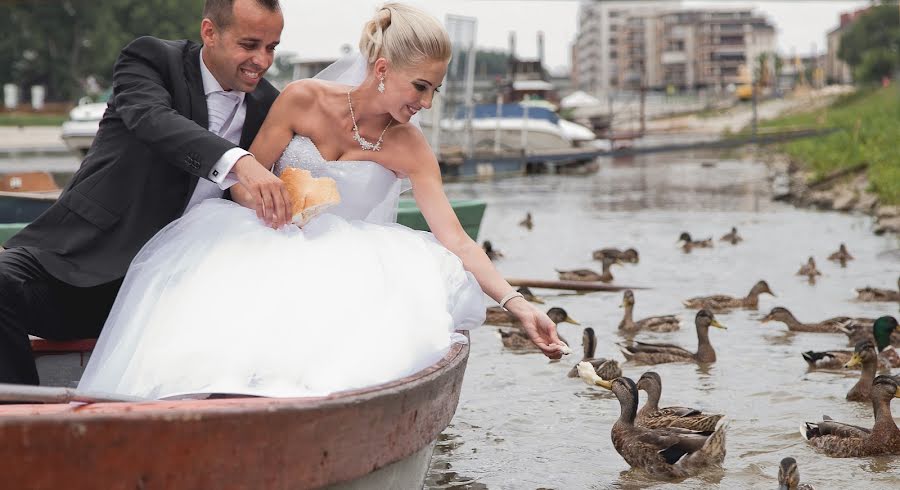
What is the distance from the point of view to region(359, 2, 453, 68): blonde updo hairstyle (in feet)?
14.4

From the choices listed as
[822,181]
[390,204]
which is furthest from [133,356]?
[822,181]

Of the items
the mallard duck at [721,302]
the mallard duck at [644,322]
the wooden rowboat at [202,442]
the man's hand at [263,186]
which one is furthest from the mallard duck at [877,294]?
the wooden rowboat at [202,442]

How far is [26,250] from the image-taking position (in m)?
4.35

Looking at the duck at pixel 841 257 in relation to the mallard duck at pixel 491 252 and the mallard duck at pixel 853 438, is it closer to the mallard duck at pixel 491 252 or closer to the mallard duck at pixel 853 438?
the mallard duck at pixel 491 252

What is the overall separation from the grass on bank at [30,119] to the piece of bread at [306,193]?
2191 inches

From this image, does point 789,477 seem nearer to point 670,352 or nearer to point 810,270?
point 670,352

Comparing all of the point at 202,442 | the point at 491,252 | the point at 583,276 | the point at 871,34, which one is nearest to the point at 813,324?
the point at 583,276

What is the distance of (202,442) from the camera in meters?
3.33

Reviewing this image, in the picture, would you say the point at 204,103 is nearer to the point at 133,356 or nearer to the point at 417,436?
the point at 133,356

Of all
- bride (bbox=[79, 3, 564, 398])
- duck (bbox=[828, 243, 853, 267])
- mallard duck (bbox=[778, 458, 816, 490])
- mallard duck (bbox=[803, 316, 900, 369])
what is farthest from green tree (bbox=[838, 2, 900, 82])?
bride (bbox=[79, 3, 564, 398])

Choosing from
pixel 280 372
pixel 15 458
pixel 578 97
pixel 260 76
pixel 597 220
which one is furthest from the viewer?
pixel 578 97

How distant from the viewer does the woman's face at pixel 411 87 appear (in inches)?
175

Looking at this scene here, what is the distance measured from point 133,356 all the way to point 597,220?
17628mm

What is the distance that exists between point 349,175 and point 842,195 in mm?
18459
